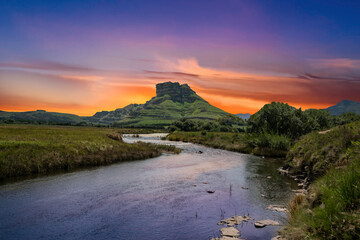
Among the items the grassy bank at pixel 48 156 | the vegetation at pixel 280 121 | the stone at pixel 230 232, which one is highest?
the vegetation at pixel 280 121

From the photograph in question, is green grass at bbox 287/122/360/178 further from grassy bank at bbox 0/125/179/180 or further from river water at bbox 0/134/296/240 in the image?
grassy bank at bbox 0/125/179/180

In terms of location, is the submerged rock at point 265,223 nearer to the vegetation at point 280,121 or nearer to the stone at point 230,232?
the stone at point 230,232

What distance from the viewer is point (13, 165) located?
24.6 metres

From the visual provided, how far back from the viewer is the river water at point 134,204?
13477 mm

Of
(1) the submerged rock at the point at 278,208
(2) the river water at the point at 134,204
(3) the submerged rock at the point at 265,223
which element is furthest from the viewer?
(1) the submerged rock at the point at 278,208

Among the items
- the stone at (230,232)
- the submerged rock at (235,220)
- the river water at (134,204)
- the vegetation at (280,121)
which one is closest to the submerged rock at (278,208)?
the river water at (134,204)

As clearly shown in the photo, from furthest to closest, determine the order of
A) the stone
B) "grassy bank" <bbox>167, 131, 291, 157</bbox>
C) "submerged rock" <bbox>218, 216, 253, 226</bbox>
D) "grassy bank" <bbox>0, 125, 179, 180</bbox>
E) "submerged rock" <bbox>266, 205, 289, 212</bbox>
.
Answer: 1. "grassy bank" <bbox>167, 131, 291, 157</bbox>
2. "grassy bank" <bbox>0, 125, 179, 180</bbox>
3. "submerged rock" <bbox>266, 205, 289, 212</bbox>
4. "submerged rock" <bbox>218, 216, 253, 226</bbox>
5. the stone

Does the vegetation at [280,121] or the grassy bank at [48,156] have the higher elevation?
the vegetation at [280,121]

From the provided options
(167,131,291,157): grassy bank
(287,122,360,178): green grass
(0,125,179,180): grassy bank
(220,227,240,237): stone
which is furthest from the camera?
(167,131,291,157): grassy bank

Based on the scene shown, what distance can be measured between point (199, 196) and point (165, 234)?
785cm

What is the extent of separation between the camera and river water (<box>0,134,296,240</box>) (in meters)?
13.5

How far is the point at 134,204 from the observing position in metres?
18.2

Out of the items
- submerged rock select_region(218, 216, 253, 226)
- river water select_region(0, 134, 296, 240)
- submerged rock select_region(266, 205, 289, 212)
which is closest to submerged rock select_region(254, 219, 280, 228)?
river water select_region(0, 134, 296, 240)

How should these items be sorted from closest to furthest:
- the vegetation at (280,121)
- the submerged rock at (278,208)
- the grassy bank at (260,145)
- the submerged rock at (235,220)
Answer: the submerged rock at (235,220)
the submerged rock at (278,208)
the grassy bank at (260,145)
the vegetation at (280,121)
